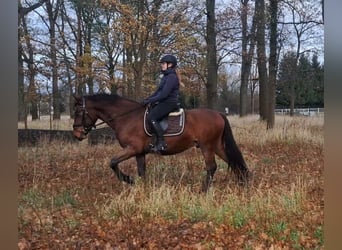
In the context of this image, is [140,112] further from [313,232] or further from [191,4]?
[313,232]

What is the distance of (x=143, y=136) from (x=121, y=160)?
0.56 metres

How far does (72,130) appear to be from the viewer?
100 inches

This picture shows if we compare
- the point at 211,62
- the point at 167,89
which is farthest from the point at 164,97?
the point at 211,62

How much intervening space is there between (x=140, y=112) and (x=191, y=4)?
88 centimetres

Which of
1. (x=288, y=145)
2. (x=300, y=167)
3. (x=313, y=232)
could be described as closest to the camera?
(x=313, y=232)

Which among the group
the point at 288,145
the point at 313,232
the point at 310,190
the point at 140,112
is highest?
the point at 140,112

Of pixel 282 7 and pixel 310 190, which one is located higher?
pixel 282 7

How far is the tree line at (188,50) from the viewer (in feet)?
7.78

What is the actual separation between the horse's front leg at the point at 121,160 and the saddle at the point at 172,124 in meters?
0.41

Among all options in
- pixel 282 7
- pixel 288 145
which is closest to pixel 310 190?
pixel 288 145

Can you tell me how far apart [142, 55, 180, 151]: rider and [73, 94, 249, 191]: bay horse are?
8 cm

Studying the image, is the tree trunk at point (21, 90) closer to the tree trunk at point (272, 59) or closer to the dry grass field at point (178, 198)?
the dry grass field at point (178, 198)

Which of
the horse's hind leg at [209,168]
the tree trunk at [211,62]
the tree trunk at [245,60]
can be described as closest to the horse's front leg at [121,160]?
the horse's hind leg at [209,168]

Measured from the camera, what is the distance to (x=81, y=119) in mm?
2584
